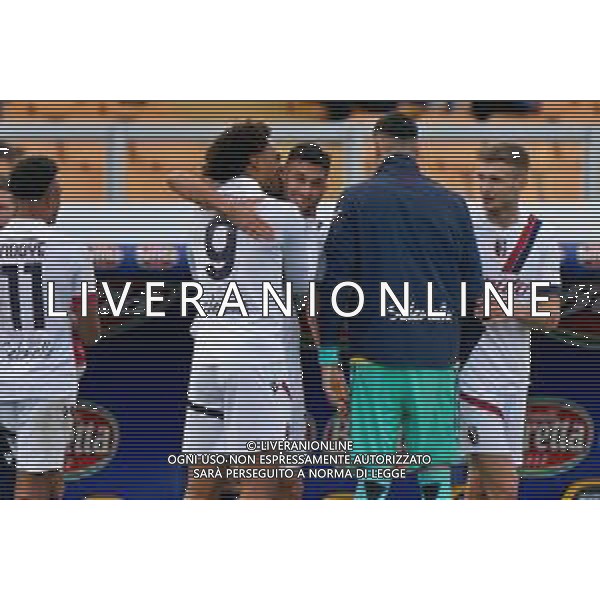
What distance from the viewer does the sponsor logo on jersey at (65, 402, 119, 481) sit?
520 inches

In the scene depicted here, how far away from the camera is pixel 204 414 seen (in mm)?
13180

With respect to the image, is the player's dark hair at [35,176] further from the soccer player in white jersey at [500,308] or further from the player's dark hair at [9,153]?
the soccer player in white jersey at [500,308]

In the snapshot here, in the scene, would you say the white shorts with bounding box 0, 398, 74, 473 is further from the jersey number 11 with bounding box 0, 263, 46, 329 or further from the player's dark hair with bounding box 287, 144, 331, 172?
the player's dark hair with bounding box 287, 144, 331, 172

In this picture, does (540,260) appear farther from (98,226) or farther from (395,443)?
(98,226)

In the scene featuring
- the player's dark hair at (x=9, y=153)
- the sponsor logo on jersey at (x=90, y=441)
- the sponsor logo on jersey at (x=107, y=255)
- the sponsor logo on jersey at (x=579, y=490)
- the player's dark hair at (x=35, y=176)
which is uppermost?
the player's dark hair at (x=9, y=153)

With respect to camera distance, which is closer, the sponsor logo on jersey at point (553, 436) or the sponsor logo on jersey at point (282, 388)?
the sponsor logo on jersey at point (282, 388)

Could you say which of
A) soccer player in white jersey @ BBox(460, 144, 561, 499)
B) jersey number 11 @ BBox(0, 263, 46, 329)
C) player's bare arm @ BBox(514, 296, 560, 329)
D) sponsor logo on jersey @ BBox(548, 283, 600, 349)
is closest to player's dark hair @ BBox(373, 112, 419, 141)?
soccer player in white jersey @ BBox(460, 144, 561, 499)

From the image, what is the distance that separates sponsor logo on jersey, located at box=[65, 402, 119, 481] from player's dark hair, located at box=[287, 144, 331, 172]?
1.70 meters

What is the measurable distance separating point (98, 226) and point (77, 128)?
0.54 m

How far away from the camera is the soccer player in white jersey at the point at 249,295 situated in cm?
1313

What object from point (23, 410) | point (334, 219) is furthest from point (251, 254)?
point (23, 410)

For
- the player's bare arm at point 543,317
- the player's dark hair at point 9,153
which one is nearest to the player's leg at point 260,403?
the player's bare arm at point 543,317

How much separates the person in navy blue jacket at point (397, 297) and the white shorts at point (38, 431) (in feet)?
4.68

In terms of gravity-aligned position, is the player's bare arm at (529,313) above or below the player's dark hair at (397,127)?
below
